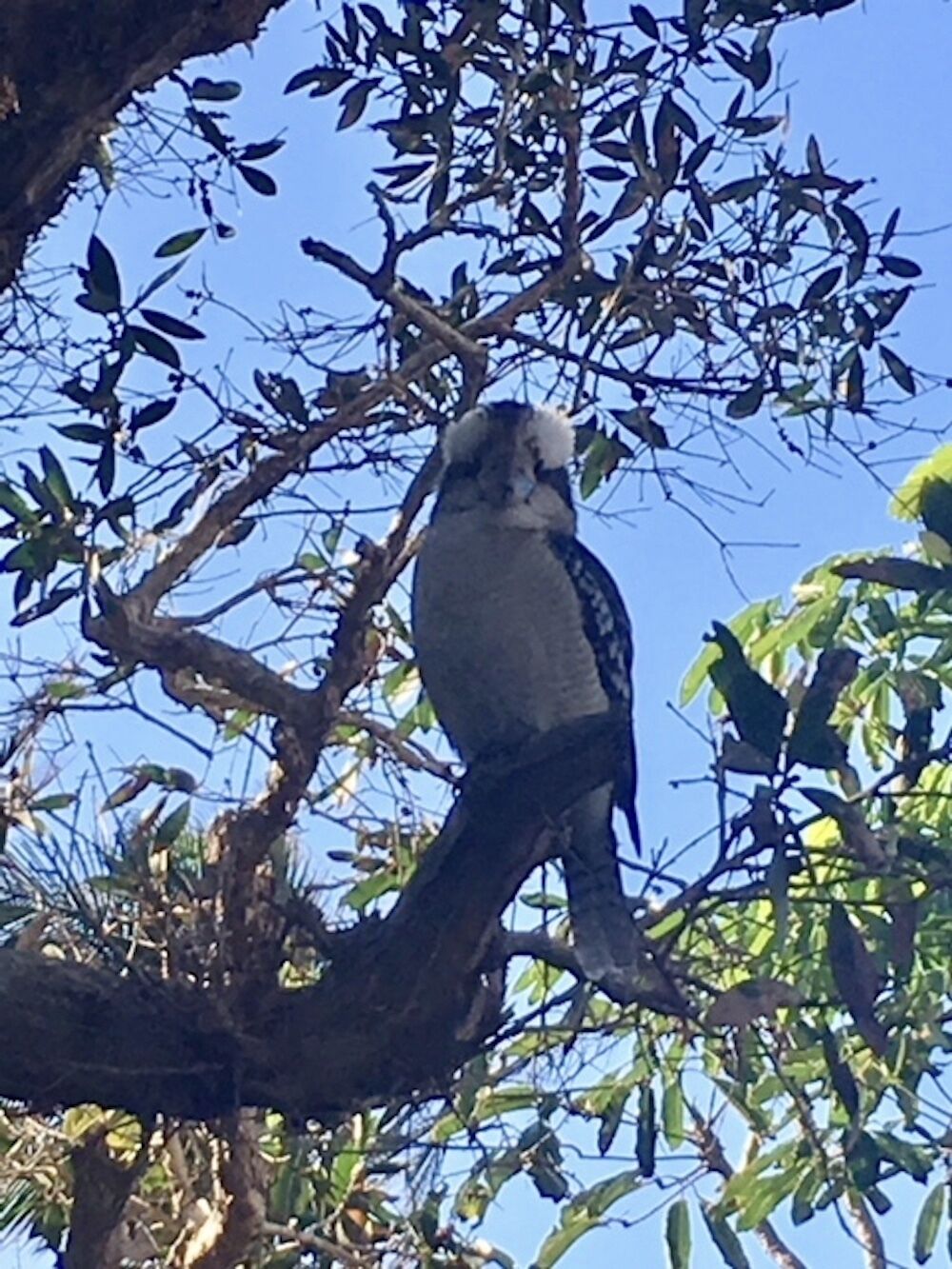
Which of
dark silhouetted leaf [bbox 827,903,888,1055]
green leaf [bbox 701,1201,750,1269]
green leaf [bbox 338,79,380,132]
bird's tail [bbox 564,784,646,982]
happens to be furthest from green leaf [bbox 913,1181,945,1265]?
green leaf [bbox 338,79,380,132]

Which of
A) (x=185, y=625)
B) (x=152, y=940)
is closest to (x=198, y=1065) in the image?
(x=152, y=940)

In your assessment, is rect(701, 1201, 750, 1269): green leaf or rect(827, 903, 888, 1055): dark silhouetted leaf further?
rect(701, 1201, 750, 1269): green leaf

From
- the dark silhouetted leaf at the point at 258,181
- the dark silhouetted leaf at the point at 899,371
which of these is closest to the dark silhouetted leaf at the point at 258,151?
the dark silhouetted leaf at the point at 258,181

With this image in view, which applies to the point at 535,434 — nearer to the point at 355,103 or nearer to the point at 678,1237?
the point at 355,103

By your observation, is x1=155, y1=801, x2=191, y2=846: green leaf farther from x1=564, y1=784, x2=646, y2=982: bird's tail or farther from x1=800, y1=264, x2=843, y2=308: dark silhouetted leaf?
x1=800, y1=264, x2=843, y2=308: dark silhouetted leaf

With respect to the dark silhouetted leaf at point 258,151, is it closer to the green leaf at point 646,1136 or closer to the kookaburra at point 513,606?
the kookaburra at point 513,606

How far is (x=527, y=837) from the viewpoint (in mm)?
2881

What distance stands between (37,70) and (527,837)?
125 cm

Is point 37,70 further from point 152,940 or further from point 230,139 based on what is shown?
point 152,940

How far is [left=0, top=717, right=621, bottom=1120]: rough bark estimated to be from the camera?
110 inches

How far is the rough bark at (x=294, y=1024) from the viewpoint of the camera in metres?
2.79

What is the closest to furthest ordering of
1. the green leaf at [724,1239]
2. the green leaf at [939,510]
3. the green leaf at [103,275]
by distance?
the green leaf at [939,510], the green leaf at [103,275], the green leaf at [724,1239]

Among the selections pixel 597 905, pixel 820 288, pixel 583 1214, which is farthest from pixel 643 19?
pixel 583 1214

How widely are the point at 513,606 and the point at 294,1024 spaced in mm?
1047
